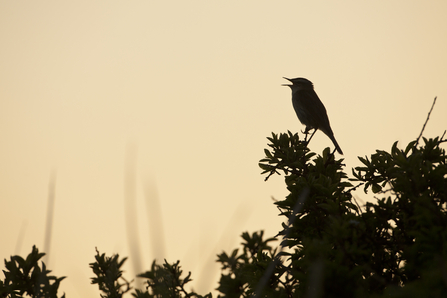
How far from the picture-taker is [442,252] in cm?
270

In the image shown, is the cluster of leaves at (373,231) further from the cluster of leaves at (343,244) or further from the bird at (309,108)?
the bird at (309,108)

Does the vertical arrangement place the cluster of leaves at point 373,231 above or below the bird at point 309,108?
below

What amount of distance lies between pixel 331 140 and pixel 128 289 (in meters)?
7.00

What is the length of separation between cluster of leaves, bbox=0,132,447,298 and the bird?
193 inches

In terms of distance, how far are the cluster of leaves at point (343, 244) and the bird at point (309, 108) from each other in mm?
4902

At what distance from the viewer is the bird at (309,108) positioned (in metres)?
9.49

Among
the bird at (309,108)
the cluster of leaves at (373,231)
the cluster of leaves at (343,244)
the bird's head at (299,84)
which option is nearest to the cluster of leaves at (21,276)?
the cluster of leaves at (343,244)

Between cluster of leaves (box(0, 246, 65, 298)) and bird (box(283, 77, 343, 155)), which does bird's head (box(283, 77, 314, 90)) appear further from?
cluster of leaves (box(0, 246, 65, 298))

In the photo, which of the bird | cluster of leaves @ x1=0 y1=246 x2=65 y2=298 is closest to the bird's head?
the bird

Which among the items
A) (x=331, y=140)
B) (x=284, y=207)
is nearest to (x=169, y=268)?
(x=284, y=207)

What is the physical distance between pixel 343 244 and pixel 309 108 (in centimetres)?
704

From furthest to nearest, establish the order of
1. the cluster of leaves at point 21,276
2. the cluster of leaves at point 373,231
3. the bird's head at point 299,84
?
the bird's head at point 299,84 < the cluster of leaves at point 21,276 < the cluster of leaves at point 373,231

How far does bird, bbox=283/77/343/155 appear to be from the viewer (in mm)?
9492

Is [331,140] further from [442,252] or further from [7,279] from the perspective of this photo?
[7,279]
